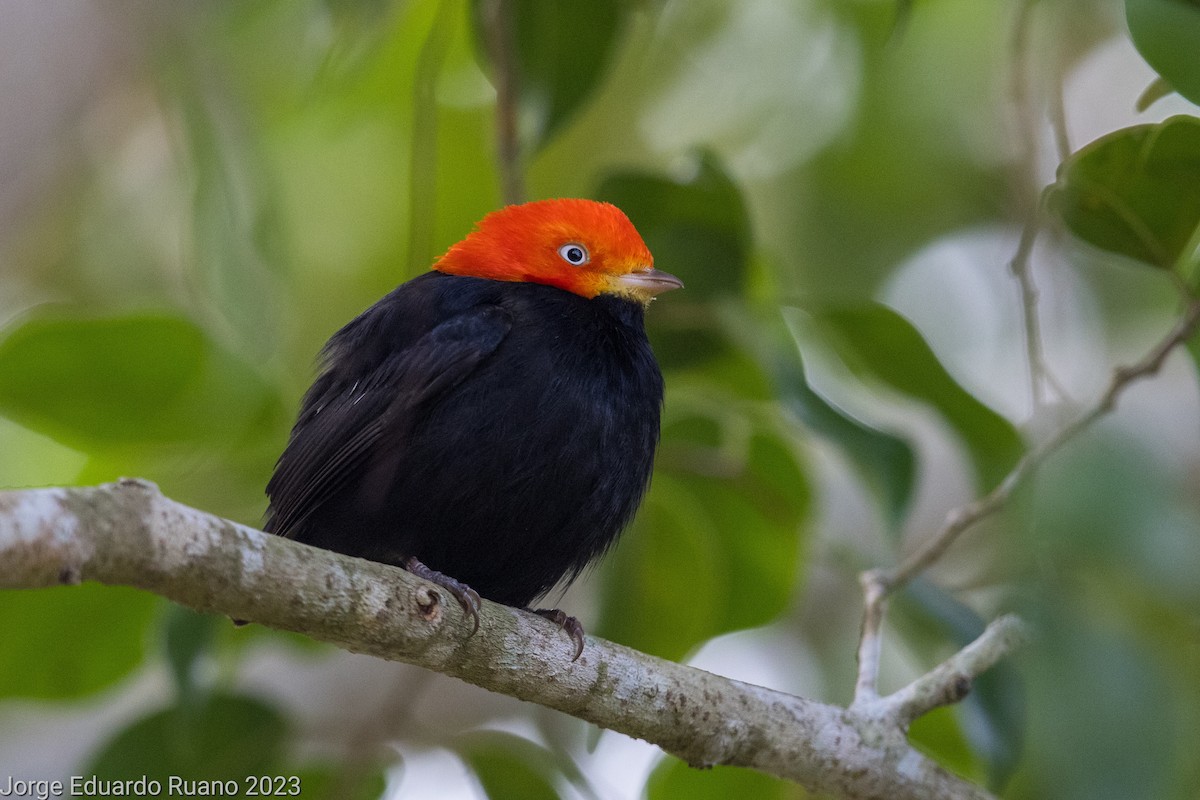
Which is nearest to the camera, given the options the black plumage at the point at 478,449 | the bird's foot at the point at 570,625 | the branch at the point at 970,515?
the bird's foot at the point at 570,625

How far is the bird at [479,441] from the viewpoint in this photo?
10.5ft

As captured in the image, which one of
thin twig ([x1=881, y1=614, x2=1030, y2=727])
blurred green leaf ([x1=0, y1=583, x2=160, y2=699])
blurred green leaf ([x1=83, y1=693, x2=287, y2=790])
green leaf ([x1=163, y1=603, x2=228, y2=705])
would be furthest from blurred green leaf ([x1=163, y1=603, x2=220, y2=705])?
thin twig ([x1=881, y1=614, x2=1030, y2=727])

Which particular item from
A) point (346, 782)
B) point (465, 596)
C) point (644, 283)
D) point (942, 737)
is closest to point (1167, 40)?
point (644, 283)

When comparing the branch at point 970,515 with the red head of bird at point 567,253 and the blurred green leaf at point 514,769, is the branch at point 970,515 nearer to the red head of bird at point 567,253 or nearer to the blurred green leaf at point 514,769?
the red head of bird at point 567,253

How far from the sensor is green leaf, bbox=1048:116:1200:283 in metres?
3.20

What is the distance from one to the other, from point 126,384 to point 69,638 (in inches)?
30.3

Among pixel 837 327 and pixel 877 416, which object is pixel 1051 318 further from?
pixel 837 327

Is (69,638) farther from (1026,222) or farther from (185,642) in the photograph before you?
(1026,222)

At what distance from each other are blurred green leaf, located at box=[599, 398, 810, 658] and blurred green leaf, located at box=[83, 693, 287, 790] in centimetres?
111

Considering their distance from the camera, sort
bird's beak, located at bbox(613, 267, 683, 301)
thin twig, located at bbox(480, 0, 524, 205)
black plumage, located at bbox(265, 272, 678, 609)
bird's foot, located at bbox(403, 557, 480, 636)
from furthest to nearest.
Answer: thin twig, located at bbox(480, 0, 524, 205)
bird's beak, located at bbox(613, 267, 683, 301)
black plumage, located at bbox(265, 272, 678, 609)
bird's foot, located at bbox(403, 557, 480, 636)

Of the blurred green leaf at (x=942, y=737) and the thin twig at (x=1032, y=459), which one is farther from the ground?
the thin twig at (x=1032, y=459)

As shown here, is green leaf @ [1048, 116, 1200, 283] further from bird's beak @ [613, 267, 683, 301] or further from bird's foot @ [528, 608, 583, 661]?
bird's foot @ [528, 608, 583, 661]

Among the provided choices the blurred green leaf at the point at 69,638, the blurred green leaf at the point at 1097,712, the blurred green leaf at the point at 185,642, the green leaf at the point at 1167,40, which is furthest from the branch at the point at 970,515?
the blurred green leaf at the point at 69,638

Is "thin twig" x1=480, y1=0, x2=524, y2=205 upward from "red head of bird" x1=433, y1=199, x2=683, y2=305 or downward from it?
upward
